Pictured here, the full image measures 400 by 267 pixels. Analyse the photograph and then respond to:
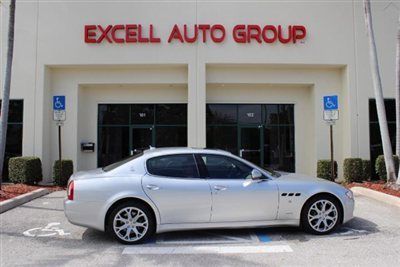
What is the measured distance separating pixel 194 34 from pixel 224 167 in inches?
331

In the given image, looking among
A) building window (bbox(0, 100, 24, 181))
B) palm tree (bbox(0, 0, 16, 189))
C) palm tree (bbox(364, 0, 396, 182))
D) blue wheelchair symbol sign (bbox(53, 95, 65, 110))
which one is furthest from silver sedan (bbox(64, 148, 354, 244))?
building window (bbox(0, 100, 24, 181))

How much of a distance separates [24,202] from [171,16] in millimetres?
8037

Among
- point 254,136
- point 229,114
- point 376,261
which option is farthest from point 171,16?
point 376,261

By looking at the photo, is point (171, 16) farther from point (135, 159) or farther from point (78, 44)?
point (135, 159)

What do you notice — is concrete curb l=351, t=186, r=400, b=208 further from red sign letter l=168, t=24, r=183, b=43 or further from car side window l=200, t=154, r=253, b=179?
red sign letter l=168, t=24, r=183, b=43

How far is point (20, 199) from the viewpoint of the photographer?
31.6 ft

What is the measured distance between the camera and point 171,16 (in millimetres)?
13852

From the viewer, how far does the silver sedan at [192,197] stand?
237 inches

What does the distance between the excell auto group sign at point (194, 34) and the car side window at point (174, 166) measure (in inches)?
320

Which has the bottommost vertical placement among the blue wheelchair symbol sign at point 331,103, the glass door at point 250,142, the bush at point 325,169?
the bush at point 325,169

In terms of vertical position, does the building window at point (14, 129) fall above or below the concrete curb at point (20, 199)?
above

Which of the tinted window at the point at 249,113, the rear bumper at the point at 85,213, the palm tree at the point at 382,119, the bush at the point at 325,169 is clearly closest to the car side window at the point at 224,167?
the rear bumper at the point at 85,213

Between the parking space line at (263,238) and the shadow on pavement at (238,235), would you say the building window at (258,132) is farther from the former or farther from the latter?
the parking space line at (263,238)

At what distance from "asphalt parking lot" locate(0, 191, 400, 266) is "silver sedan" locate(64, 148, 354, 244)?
28 cm
